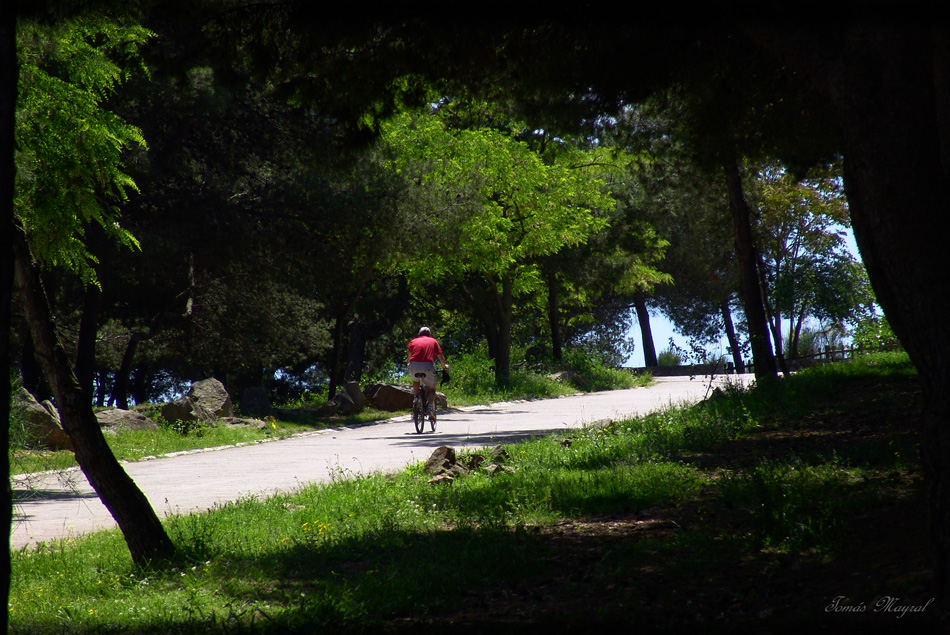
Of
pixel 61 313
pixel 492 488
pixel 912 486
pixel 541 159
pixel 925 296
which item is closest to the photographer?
pixel 925 296

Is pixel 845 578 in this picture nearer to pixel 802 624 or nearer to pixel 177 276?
pixel 802 624

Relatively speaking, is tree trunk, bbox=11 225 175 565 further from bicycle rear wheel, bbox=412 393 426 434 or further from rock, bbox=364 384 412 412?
rock, bbox=364 384 412 412

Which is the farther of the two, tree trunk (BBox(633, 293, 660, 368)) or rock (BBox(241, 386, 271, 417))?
tree trunk (BBox(633, 293, 660, 368))

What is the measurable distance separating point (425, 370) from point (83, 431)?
10.9 meters

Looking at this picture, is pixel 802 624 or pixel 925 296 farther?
pixel 802 624

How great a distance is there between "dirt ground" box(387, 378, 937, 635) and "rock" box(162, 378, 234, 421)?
11647 millimetres

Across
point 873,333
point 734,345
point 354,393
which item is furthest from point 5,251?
point 734,345

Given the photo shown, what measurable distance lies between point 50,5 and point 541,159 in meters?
25.9

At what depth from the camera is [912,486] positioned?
691 centimetres

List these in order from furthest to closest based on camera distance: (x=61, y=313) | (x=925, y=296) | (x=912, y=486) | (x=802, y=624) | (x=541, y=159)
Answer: (x=541, y=159) → (x=61, y=313) → (x=912, y=486) → (x=802, y=624) → (x=925, y=296)

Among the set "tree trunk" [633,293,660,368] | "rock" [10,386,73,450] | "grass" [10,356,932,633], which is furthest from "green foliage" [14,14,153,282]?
"tree trunk" [633,293,660,368]

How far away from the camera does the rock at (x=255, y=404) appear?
65.0ft

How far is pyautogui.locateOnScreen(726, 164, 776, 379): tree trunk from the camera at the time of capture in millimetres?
14633

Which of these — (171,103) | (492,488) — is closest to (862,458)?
(492,488)
